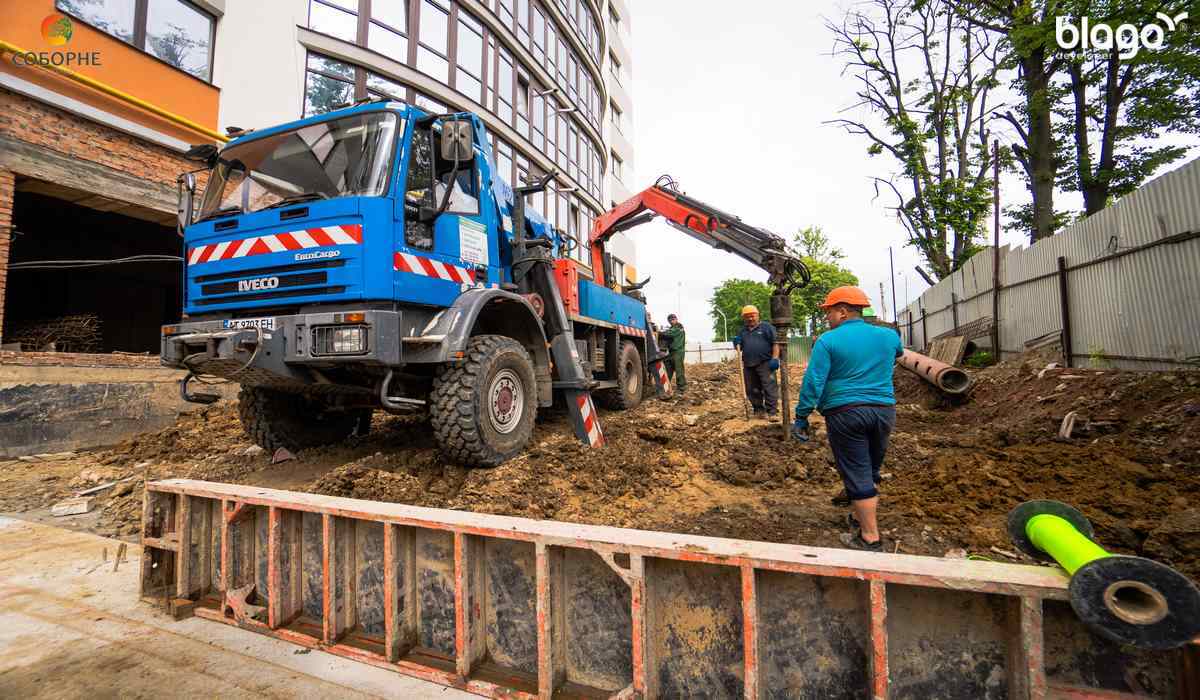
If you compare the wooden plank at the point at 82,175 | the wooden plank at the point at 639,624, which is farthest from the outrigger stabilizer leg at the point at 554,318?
the wooden plank at the point at 82,175

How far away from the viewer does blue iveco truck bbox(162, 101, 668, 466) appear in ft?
12.8

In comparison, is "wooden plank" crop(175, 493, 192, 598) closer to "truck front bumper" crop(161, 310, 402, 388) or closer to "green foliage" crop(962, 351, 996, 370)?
"truck front bumper" crop(161, 310, 402, 388)

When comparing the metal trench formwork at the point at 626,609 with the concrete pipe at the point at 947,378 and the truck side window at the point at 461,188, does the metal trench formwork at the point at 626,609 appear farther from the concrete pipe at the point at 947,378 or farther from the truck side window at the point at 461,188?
the concrete pipe at the point at 947,378

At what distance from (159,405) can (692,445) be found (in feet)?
23.9

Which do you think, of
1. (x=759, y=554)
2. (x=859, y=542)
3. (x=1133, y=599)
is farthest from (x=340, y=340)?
(x=1133, y=599)

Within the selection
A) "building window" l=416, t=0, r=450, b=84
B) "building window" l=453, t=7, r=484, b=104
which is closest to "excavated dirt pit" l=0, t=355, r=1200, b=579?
"building window" l=416, t=0, r=450, b=84

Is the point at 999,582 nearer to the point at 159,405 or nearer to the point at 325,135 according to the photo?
the point at 325,135

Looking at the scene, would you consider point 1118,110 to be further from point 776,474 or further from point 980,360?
point 776,474

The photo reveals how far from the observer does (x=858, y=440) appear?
132 inches

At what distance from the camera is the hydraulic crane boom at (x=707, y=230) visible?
6.55 m

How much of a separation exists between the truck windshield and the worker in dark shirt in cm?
527

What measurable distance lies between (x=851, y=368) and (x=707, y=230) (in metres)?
4.53

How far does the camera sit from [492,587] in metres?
2.13

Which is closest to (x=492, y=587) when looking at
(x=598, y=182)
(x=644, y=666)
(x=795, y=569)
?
(x=644, y=666)
